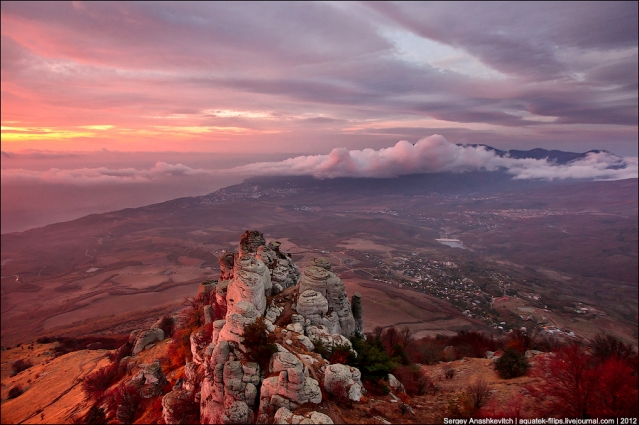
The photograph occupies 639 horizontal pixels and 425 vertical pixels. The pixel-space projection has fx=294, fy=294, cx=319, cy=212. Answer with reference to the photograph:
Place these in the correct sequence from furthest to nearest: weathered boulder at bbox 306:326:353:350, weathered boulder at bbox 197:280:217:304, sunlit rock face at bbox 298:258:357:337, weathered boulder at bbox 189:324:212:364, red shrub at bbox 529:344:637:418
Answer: weathered boulder at bbox 197:280:217:304 < sunlit rock face at bbox 298:258:357:337 < weathered boulder at bbox 189:324:212:364 < weathered boulder at bbox 306:326:353:350 < red shrub at bbox 529:344:637:418

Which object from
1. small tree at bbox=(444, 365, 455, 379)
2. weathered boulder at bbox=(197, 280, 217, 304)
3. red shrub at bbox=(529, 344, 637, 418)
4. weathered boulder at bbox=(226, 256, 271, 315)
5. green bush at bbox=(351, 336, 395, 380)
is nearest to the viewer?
red shrub at bbox=(529, 344, 637, 418)

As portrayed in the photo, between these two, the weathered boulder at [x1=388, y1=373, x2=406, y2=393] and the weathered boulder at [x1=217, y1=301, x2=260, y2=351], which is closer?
the weathered boulder at [x1=217, y1=301, x2=260, y2=351]

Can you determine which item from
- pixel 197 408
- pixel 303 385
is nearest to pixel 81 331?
pixel 197 408

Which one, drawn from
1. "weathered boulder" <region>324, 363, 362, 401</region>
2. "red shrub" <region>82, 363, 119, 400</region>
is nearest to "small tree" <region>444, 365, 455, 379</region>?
"weathered boulder" <region>324, 363, 362, 401</region>

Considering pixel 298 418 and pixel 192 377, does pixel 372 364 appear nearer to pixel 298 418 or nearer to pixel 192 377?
pixel 298 418

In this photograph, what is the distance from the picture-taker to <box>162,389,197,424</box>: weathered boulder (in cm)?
1803

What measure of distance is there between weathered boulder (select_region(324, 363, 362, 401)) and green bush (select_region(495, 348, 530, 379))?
15.8m

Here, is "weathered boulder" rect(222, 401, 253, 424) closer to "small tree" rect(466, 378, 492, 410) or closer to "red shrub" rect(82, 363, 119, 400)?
"small tree" rect(466, 378, 492, 410)

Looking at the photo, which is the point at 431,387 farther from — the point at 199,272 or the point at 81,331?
the point at 199,272

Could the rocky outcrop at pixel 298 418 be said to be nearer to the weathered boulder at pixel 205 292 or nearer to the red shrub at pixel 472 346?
the weathered boulder at pixel 205 292

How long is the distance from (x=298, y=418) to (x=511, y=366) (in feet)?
67.5

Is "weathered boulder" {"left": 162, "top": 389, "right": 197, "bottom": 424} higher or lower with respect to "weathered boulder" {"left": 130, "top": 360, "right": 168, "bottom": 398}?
higher

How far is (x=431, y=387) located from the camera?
23016 mm

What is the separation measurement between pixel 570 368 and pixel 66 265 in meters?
Answer: 212
